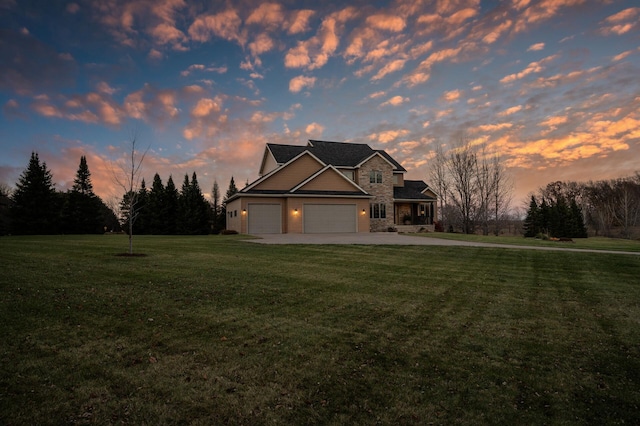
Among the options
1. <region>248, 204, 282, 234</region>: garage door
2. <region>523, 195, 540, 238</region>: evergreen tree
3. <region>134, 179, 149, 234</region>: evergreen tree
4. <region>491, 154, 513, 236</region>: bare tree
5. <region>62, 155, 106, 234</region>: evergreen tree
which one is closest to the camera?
<region>248, 204, 282, 234</region>: garage door

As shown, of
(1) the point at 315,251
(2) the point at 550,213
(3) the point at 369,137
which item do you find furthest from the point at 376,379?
(2) the point at 550,213

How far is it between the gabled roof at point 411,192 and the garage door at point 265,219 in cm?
1320

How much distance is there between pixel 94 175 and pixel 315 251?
3710 centimetres

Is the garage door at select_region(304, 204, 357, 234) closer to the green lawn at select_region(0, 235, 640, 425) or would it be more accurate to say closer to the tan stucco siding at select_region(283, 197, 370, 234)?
the tan stucco siding at select_region(283, 197, 370, 234)

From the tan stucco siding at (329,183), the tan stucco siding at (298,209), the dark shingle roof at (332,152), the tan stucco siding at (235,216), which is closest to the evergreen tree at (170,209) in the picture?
the tan stucco siding at (235,216)

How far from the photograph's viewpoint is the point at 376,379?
3.57 meters

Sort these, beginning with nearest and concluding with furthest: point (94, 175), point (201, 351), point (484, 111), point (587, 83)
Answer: point (201, 351)
point (587, 83)
point (484, 111)
point (94, 175)

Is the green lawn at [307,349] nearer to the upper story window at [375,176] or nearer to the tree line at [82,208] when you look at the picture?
the upper story window at [375,176]

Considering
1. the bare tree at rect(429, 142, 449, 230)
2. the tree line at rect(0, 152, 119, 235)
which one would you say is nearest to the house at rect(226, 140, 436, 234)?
the bare tree at rect(429, 142, 449, 230)

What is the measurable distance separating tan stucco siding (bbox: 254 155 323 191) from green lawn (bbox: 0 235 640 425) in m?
19.1

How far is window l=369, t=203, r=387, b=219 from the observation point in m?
31.1

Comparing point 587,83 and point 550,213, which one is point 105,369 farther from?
point 550,213

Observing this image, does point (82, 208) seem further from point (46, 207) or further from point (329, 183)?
point (329, 183)

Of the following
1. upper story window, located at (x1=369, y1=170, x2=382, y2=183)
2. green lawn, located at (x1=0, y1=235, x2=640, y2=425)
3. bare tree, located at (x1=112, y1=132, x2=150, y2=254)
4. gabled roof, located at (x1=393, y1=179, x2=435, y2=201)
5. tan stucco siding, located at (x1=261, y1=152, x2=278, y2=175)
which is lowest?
green lawn, located at (x1=0, y1=235, x2=640, y2=425)
